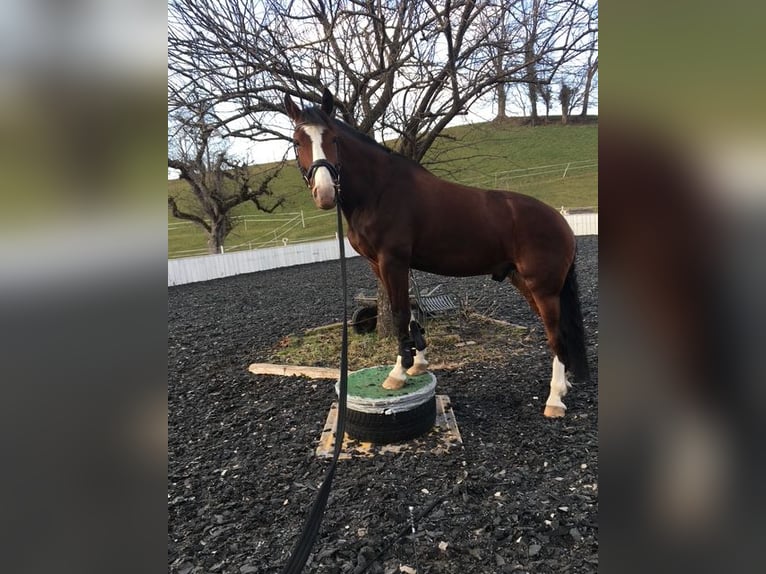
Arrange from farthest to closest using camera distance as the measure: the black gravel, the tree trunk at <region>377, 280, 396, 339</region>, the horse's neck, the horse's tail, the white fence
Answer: the white fence
the tree trunk at <region>377, 280, 396, 339</region>
the horse's tail
the horse's neck
the black gravel

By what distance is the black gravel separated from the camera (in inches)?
90.4

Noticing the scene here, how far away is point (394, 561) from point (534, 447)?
1.50m

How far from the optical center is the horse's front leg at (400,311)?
352 centimetres

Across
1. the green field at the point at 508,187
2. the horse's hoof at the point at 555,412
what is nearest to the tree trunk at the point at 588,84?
the horse's hoof at the point at 555,412

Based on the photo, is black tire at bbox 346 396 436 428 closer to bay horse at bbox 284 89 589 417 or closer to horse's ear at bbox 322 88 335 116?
bay horse at bbox 284 89 589 417

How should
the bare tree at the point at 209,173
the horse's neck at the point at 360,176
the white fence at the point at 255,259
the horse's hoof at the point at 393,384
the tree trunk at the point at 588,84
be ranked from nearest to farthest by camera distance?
the horse's neck at the point at 360,176, the horse's hoof at the point at 393,384, the tree trunk at the point at 588,84, the bare tree at the point at 209,173, the white fence at the point at 255,259

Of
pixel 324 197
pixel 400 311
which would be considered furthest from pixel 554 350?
pixel 324 197

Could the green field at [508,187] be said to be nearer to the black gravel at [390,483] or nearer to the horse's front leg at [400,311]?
the black gravel at [390,483]

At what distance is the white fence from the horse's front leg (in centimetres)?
1272

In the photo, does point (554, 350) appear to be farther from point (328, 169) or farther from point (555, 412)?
point (328, 169)

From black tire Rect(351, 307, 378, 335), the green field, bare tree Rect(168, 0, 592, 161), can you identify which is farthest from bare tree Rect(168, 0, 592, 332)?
the green field

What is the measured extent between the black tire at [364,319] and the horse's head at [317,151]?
12.0 feet
